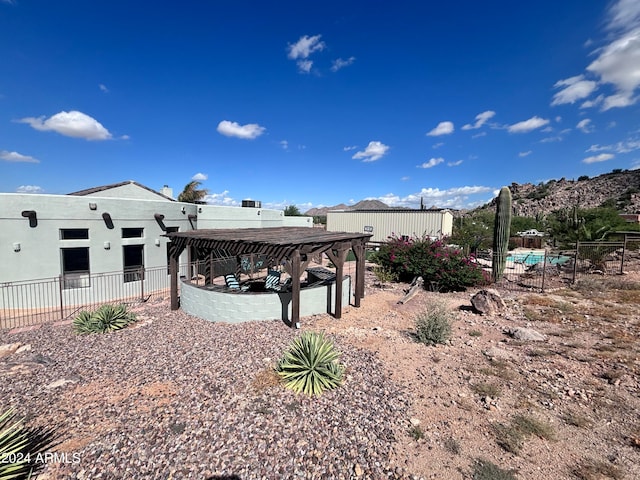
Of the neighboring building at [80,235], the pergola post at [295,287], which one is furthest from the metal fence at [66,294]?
the pergola post at [295,287]

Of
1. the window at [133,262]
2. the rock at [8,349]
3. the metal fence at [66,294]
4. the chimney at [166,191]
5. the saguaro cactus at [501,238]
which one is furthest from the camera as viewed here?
the chimney at [166,191]

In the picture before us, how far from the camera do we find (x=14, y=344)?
678 centimetres

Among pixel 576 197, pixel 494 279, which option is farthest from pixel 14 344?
pixel 576 197

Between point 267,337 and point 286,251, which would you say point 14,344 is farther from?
point 286,251

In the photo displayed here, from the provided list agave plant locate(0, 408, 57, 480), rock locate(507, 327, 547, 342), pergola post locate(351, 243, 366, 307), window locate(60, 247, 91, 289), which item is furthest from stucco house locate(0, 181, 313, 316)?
rock locate(507, 327, 547, 342)

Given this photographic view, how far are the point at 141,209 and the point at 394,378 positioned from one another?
1291cm

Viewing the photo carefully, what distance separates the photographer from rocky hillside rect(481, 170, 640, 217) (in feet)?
156

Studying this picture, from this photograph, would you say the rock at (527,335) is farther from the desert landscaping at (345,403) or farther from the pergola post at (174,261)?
the pergola post at (174,261)

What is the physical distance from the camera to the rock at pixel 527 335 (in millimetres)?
7047

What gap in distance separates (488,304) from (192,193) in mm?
25716

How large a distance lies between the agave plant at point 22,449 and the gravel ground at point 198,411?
164 mm

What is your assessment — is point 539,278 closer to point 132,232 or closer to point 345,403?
point 345,403

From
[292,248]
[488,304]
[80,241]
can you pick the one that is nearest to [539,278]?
[488,304]

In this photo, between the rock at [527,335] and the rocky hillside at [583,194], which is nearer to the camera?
the rock at [527,335]
